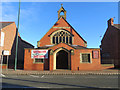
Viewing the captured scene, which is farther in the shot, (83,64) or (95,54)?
(95,54)

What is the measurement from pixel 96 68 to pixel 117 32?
42.3 feet

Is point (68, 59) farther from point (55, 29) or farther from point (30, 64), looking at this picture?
point (55, 29)

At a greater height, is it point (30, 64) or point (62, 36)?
point (62, 36)

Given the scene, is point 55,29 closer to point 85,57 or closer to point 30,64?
point 85,57

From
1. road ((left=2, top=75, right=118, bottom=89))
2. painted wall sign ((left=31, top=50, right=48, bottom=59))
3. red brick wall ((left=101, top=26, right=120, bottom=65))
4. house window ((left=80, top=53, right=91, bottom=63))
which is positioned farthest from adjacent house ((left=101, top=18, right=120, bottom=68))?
road ((left=2, top=75, right=118, bottom=89))

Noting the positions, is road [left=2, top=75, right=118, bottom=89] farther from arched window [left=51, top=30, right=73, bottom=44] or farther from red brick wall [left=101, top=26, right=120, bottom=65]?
red brick wall [left=101, top=26, right=120, bottom=65]

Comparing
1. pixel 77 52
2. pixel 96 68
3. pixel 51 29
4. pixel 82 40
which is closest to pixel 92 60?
pixel 96 68

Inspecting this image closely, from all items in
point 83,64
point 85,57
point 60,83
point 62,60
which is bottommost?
point 60,83

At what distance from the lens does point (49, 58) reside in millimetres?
19094

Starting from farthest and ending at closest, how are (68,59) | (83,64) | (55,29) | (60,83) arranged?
(55,29) → (68,59) → (83,64) → (60,83)

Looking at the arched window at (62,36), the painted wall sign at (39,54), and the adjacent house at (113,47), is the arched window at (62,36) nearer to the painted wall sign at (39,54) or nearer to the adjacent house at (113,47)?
the painted wall sign at (39,54)

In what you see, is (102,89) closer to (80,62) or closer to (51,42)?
(80,62)

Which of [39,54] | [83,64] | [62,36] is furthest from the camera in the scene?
[62,36]

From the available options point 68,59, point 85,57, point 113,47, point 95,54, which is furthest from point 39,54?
point 113,47
